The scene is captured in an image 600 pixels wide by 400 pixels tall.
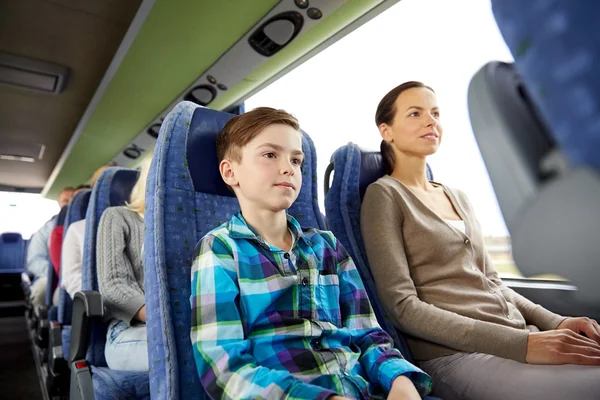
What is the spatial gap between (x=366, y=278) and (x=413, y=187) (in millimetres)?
392

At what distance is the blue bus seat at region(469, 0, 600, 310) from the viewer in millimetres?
181

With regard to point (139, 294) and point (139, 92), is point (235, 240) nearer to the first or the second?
point (139, 294)

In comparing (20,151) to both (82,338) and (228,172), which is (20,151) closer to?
(82,338)

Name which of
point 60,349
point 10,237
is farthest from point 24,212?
point 60,349

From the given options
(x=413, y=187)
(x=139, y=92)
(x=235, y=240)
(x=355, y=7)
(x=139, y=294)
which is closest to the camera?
(x=235, y=240)

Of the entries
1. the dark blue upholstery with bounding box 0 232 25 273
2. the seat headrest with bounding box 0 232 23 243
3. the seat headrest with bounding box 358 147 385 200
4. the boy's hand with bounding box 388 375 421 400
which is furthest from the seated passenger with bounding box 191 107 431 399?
the seat headrest with bounding box 0 232 23 243

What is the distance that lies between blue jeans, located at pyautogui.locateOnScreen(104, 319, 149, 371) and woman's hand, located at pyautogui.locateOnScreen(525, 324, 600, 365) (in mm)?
1192

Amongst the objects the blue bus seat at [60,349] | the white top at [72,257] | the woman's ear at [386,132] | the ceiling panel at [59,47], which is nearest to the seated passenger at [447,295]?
the woman's ear at [386,132]

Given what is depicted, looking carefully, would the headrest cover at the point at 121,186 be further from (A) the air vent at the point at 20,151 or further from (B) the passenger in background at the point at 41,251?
(A) the air vent at the point at 20,151

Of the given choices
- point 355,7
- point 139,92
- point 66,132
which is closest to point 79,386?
point 355,7

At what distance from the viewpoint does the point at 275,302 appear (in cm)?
102

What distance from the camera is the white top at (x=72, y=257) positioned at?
2.30 metres

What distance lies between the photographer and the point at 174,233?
109cm

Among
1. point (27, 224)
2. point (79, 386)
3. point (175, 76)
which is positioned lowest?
point (79, 386)
